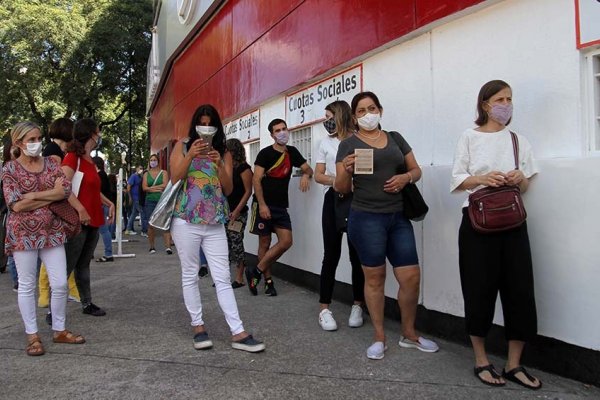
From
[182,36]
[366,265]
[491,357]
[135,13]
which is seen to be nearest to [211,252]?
[366,265]

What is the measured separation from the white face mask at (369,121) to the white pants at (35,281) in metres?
2.41

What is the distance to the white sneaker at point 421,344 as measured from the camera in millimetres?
3721

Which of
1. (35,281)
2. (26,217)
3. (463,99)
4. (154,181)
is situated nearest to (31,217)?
(26,217)

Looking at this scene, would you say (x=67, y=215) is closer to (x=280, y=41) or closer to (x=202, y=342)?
(x=202, y=342)

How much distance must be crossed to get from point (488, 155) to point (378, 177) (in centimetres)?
72

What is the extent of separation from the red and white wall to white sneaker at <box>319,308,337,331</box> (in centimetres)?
63

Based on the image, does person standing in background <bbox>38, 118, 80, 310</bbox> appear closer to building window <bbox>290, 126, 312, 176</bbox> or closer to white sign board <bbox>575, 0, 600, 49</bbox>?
building window <bbox>290, 126, 312, 176</bbox>

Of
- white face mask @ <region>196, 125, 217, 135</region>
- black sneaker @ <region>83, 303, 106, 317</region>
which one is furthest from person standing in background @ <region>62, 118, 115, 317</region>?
white face mask @ <region>196, 125, 217, 135</region>

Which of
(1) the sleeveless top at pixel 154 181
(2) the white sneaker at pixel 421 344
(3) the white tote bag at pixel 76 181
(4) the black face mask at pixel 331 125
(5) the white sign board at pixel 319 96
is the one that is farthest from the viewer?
(1) the sleeveless top at pixel 154 181

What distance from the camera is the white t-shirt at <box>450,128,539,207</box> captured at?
3.12 m

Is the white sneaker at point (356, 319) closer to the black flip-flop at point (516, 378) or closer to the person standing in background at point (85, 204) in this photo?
the black flip-flop at point (516, 378)

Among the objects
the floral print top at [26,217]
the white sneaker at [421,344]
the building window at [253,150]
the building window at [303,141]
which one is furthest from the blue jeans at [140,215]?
the white sneaker at [421,344]

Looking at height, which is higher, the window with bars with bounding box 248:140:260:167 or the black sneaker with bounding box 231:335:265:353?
the window with bars with bounding box 248:140:260:167

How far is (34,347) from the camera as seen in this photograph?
379 centimetres
